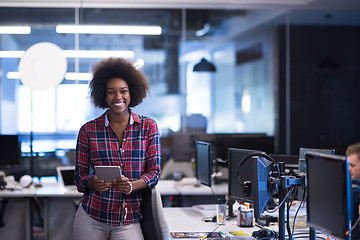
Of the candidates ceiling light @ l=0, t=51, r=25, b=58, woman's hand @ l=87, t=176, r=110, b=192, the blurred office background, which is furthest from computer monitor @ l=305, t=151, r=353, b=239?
ceiling light @ l=0, t=51, r=25, b=58

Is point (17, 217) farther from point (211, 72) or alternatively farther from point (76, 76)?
point (211, 72)

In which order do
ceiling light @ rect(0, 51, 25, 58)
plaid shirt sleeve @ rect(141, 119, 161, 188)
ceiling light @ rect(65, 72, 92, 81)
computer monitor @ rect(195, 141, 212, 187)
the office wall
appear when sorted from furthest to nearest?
the office wall, ceiling light @ rect(65, 72, 92, 81), ceiling light @ rect(0, 51, 25, 58), computer monitor @ rect(195, 141, 212, 187), plaid shirt sleeve @ rect(141, 119, 161, 188)

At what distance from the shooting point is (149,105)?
734 cm

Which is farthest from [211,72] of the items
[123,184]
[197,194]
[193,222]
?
[123,184]

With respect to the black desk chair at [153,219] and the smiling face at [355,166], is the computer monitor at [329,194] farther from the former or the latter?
the black desk chair at [153,219]

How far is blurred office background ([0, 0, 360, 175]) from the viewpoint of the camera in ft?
23.4

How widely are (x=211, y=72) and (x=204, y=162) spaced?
3.48m

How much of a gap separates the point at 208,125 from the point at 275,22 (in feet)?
6.72

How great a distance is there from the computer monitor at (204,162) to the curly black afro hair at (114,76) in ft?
4.17

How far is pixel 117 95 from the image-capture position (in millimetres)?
2783

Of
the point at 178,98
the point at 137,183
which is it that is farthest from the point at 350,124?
the point at 137,183

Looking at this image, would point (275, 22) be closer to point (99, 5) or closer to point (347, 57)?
point (347, 57)

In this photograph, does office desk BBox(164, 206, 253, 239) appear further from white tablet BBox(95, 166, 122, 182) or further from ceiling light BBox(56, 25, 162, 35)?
ceiling light BBox(56, 25, 162, 35)

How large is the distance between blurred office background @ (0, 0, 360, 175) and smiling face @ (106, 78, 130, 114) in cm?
424
